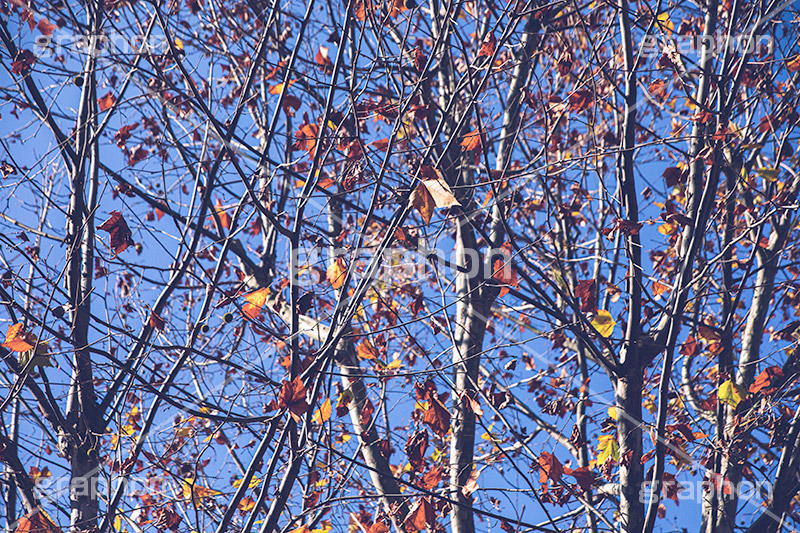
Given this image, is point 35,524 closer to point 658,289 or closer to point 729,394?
point 658,289

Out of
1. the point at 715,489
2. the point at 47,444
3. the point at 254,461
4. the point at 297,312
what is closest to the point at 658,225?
the point at 715,489

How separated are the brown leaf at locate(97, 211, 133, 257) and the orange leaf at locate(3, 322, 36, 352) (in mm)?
579

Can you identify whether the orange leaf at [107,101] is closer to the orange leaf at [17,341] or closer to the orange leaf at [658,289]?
the orange leaf at [17,341]

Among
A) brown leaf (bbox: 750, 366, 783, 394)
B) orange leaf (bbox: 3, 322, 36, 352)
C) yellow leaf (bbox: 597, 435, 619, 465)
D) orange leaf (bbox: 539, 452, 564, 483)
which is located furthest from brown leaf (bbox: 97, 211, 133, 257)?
brown leaf (bbox: 750, 366, 783, 394)

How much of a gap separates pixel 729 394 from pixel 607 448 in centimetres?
97

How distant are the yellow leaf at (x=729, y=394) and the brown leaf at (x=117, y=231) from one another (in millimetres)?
3537

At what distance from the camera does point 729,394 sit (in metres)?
3.71

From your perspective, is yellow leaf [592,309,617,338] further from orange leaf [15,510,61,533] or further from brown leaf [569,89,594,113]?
orange leaf [15,510,61,533]

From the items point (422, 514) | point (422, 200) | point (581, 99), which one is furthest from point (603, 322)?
point (422, 200)

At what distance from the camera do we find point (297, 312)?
8.16 ft

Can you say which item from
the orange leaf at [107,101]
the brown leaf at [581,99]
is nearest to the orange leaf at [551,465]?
the brown leaf at [581,99]

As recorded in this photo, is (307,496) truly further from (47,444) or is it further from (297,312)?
(47,444)

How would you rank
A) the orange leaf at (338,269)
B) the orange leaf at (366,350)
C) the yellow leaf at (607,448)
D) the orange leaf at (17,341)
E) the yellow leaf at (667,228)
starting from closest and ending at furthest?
the orange leaf at (17,341)
the orange leaf at (338,269)
the orange leaf at (366,350)
the yellow leaf at (607,448)
the yellow leaf at (667,228)

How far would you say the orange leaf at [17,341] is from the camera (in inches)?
105
